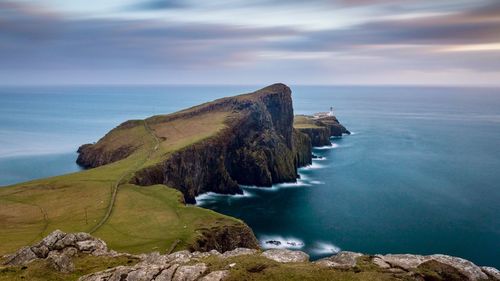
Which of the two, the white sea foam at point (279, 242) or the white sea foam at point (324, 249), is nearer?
the white sea foam at point (324, 249)

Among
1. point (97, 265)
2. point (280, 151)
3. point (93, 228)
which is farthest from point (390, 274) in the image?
point (280, 151)

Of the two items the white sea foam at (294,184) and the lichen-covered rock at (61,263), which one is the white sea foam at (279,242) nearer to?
the white sea foam at (294,184)

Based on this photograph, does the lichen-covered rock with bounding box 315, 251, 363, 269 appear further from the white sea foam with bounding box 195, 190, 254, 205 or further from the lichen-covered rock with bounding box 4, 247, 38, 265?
the white sea foam with bounding box 195, 190, 254, 205

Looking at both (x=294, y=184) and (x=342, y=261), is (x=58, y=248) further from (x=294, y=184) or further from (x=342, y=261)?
(x=294, y=184)

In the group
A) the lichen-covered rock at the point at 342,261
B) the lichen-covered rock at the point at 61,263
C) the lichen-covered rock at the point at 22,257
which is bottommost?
the lichen-covered rock at the point at 22,257

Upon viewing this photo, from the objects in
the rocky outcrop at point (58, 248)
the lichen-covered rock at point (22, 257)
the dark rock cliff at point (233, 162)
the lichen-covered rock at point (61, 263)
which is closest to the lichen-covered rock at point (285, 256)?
the lichen-covered rock at point (61, 263)

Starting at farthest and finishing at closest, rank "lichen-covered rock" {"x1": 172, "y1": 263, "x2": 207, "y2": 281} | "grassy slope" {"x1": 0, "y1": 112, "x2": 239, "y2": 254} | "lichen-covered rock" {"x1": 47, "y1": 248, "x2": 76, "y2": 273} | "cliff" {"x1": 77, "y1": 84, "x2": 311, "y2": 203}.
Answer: "cliff" {"x1": 77, "y1": 84, "x2": 311, "y2": 203} < "grassy slope" {"x1": 0, "y1": 112, "x2": 239, "y2": 254} < "lichen-covered rock" {"x1": 47, "y1": 248, "x2": 76, "y2": 273} < "lichen-covered rock" {"x1": 172, "y1": 263, "x2": 207, "y2": 281}

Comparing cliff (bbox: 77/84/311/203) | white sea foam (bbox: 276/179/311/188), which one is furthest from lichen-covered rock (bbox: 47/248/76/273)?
white sea foam (bbox: 276/179/311/188)

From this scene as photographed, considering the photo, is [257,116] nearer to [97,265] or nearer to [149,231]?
[149,231]
